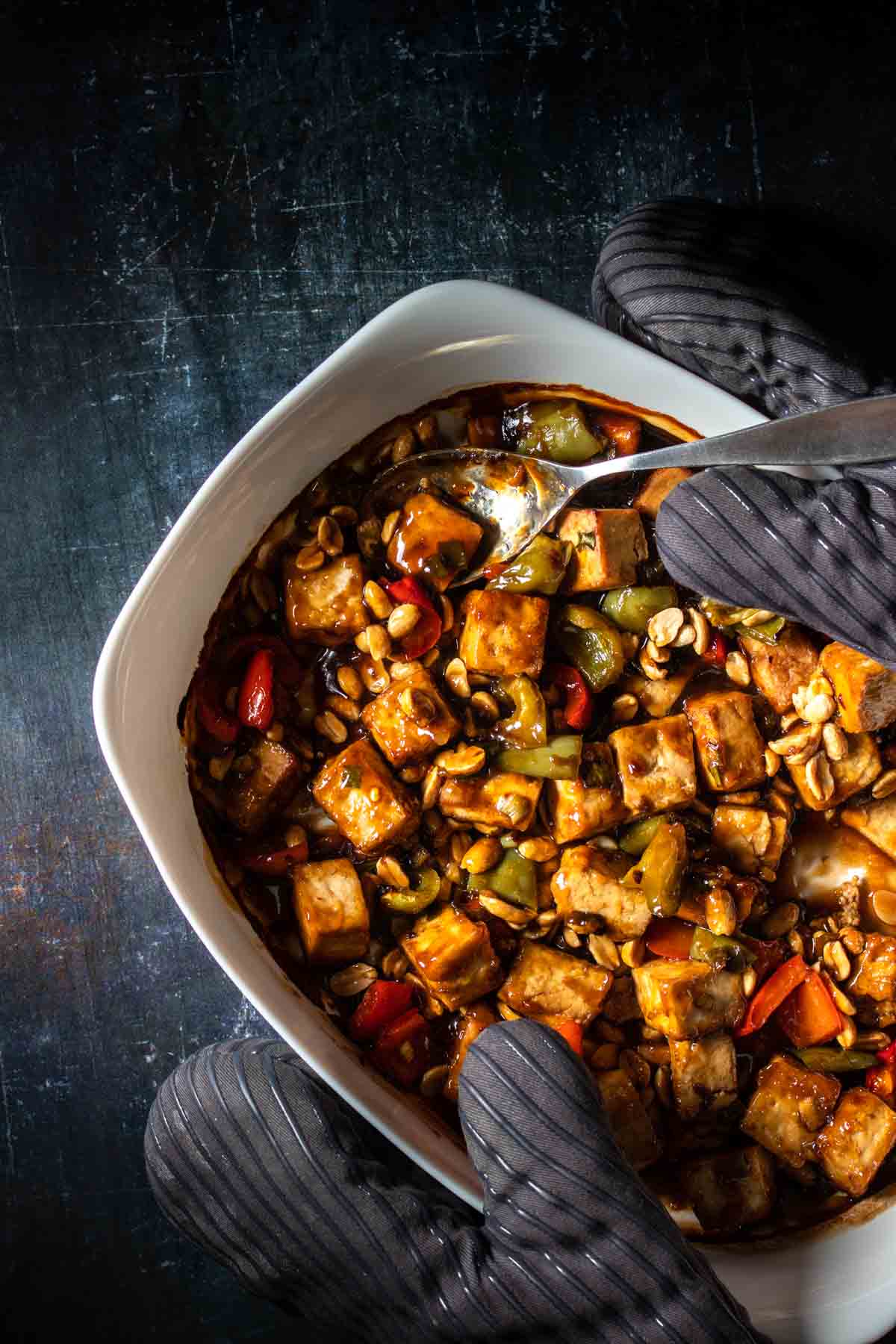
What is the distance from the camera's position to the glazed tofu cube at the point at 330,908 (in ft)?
6.77

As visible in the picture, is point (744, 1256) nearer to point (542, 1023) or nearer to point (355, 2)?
point (542, 1023)

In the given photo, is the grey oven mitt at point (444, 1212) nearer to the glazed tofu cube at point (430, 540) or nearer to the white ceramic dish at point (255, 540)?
the white ceramic dish at point (255, 540)

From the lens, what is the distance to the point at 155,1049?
2396mm

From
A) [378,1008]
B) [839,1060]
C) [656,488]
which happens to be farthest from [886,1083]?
[656,488]

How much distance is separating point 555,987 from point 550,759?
0.45 metres

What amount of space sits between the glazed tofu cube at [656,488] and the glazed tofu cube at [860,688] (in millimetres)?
443

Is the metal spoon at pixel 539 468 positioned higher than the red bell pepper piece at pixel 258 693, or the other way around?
the metal spoon at pixel 539 468

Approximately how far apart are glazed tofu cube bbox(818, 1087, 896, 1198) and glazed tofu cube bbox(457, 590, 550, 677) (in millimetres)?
1071

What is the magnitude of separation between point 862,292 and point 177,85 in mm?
1566

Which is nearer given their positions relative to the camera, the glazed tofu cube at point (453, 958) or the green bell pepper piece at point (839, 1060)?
the glazed tofu cube at point (453, 958)

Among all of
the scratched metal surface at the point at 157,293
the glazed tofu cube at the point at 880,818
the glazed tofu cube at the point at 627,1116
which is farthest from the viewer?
the scratched metal surface at the point at 157,293

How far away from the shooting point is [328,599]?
2.06 meters

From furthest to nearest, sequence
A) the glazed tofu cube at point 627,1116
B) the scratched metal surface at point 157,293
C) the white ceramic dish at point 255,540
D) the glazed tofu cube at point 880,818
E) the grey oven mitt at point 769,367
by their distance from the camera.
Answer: the scratched metal surface at point 157,293
the glazed tofu cube at point 880,818
the glazed tofu cube at point 627,1116
the grey oven mitt at point 769,367
the white ceramic dish at point 255,540

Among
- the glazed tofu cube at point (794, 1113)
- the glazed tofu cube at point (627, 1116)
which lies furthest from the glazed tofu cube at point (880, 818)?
the glazed tofu cube at point (627, 1116)
